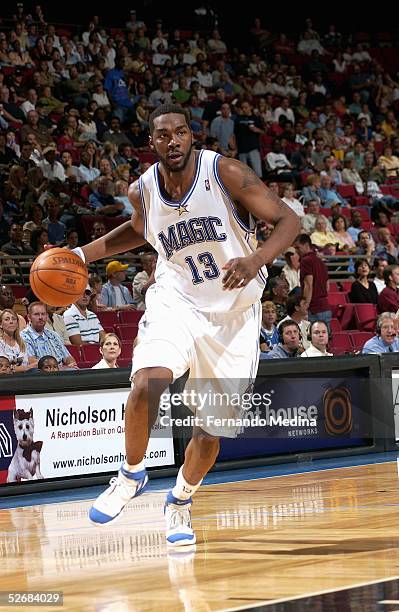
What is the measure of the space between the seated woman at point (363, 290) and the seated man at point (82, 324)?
418 centimetres

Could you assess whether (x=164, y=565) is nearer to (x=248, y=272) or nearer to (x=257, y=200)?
(x=248, y=272)

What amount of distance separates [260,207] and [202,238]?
1.14 feet

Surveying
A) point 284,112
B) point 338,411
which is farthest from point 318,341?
point 284,112

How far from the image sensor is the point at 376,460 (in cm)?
1055

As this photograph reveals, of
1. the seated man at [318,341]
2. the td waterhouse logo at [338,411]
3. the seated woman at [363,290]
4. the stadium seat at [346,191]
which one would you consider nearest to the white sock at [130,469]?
the td waterhouse logo at [338,411]

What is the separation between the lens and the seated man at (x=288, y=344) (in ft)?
36.1

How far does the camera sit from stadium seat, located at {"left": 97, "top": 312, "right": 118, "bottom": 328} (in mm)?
12188

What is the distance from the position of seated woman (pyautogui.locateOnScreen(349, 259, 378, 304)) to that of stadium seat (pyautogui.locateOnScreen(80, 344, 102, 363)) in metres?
4.46

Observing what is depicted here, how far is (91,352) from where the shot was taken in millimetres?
11227

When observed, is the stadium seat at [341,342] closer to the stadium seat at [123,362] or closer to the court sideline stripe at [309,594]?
the stadium seat at [123,362]

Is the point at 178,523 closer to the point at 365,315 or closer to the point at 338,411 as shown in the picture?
the point at 338,411

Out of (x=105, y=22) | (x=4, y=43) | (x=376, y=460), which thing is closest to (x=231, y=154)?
(x=4, y=43)

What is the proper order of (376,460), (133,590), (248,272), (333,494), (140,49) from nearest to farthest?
1. (133,590)
2. (248,272)
3. (333,494)
4. (376,460)
5. (140,49)

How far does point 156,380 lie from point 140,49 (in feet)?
51.2
